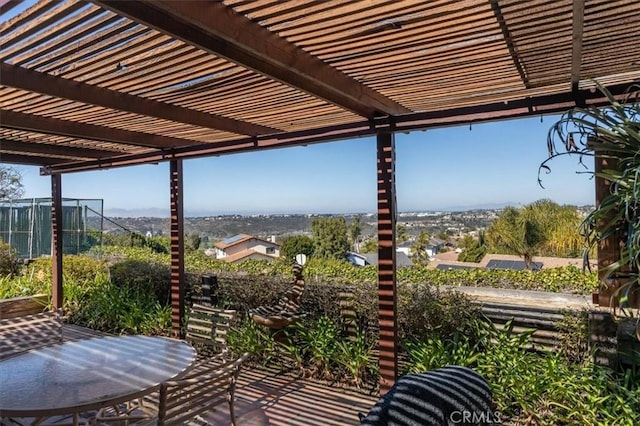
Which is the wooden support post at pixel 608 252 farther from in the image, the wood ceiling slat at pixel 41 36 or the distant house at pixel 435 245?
the distant house at pixel 435 245

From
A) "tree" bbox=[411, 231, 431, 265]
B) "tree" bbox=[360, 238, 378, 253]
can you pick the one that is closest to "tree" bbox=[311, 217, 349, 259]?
"tree" bbox=[360, 238, 378, 253]

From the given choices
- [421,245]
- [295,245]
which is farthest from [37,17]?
[421,245]

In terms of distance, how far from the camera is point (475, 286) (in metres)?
4.89

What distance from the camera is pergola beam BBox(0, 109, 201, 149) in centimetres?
361

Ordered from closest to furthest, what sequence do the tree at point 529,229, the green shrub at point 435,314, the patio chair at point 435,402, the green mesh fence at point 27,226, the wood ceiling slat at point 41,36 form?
the patio chair at point 435,402, the wood ceiling slat at point 41,36, the green shrub at point 435,314, the green mesh fence at point 27,226, the tree at point 529,229

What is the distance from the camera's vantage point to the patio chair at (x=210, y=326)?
Answer: 3.68 meters

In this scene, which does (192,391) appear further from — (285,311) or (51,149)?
(51,149)

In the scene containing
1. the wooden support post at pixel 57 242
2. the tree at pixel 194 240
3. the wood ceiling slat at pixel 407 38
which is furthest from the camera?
the tree at pixel 194 240

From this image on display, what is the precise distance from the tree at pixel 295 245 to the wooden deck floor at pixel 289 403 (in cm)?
367

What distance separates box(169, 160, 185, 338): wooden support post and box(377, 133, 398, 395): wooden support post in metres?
2.93

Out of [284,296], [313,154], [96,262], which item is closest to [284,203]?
[313,154]

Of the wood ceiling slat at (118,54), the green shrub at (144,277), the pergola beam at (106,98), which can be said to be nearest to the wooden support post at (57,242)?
the green shrub at (144,277)

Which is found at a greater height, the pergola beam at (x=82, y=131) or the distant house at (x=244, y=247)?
the pergola beam at (x=82, y=131)

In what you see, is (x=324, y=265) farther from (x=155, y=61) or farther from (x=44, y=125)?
(x=155, y=61)
